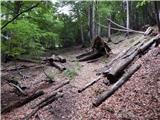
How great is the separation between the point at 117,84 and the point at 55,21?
1566 centimetres

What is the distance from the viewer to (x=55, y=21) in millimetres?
25062

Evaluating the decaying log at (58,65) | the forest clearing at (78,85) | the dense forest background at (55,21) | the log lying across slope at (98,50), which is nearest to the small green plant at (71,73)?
the forest clearing at (78,85)

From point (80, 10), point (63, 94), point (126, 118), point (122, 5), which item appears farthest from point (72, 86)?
point (122, 5)

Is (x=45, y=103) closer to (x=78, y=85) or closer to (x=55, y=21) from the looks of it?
(x=78, y=85)

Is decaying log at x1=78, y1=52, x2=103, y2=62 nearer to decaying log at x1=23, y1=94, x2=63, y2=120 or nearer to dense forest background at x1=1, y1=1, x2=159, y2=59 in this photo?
dense forest background at x1=1, y1=1, x2=159, y2=59

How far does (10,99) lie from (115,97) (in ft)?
19.4

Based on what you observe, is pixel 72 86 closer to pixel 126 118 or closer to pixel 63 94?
pixel 63 94

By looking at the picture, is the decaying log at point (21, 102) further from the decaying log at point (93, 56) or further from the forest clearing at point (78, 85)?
the decaying log at point (93, 56)

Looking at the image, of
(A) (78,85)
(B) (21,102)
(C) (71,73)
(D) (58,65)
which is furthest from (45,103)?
(D) (58,65)

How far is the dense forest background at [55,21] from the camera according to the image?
38.9 ft

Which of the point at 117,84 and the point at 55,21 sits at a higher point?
the point at 55,21

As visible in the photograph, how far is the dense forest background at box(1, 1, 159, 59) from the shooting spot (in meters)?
11.9

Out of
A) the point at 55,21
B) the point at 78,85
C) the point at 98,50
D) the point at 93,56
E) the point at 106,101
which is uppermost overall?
the point at 55,21

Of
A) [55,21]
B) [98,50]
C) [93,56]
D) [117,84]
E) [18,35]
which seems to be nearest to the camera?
[117,84]
